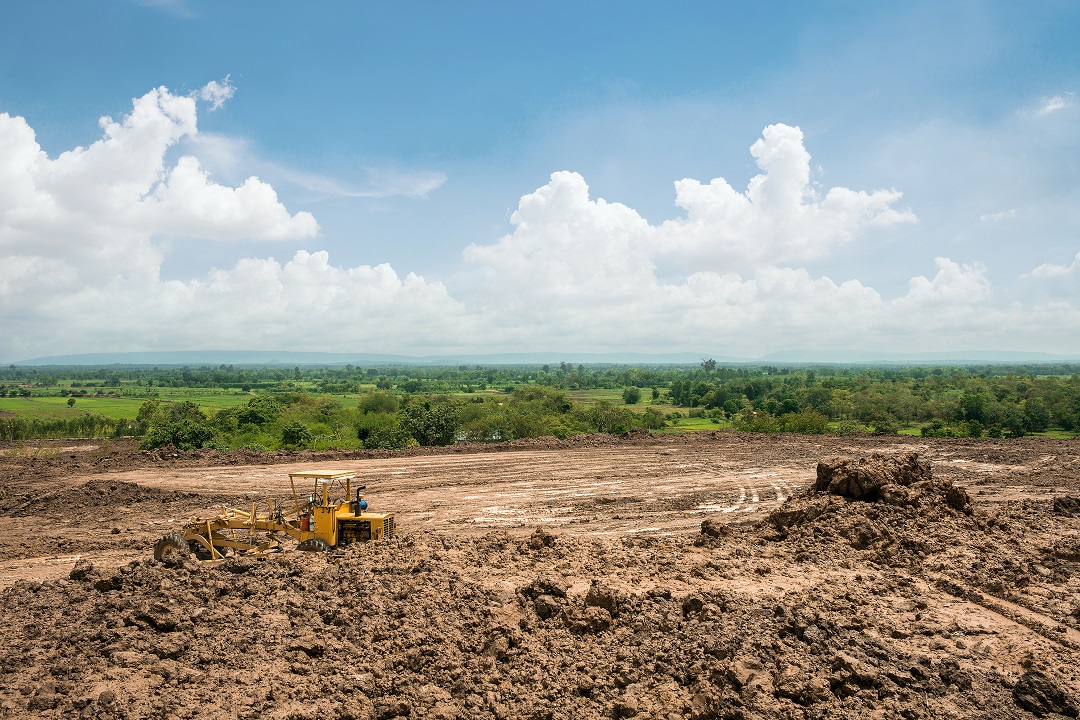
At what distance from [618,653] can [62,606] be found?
28.6ft

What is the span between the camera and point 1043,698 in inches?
269

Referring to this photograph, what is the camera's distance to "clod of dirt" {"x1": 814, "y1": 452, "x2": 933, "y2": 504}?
14.9m

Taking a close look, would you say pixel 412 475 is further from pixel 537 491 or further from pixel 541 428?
pixel 541 428

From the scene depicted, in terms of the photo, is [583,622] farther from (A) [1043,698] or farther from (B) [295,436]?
(B) [295,436]

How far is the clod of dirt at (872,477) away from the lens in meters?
14.9

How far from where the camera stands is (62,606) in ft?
31.5

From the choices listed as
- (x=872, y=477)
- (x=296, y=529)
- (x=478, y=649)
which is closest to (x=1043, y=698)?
(x=478, y=649)

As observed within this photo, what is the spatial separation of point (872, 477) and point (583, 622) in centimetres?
994

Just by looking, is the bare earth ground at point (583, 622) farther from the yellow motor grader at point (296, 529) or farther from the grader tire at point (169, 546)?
the grader tire at point (169, 546)

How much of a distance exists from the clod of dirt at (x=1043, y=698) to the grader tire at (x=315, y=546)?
445 inches

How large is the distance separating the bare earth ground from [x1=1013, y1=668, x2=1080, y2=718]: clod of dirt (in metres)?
0.02

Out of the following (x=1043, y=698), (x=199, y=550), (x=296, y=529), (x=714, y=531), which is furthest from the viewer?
(x=714, y=531)

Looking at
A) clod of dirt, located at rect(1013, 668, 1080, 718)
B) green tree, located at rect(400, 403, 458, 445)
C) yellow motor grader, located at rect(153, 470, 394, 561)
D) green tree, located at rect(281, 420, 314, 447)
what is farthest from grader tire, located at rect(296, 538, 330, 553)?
green tree, located at rect(400, 403, 458, 445)

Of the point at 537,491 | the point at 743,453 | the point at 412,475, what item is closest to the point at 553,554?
the point at 537,491
